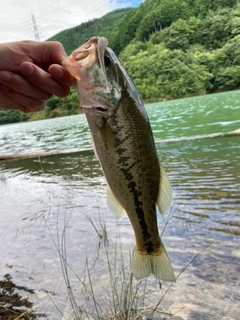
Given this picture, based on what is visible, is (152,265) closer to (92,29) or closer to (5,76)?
(5,76)

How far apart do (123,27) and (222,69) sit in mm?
75200

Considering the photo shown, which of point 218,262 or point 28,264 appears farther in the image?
point 28,264

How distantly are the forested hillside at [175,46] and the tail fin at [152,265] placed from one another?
159 ft

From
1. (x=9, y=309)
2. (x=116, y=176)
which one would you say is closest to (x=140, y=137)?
(x=116, y=176)

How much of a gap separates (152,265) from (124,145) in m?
1.01

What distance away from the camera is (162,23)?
13638 cm

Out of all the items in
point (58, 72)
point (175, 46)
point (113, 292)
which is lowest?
point (175, 46)

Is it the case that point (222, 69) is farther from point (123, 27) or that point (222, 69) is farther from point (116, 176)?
point (116, 176)

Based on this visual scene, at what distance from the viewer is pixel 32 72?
1.95m

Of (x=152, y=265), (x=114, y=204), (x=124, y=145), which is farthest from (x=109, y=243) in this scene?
(x=124, y=145)

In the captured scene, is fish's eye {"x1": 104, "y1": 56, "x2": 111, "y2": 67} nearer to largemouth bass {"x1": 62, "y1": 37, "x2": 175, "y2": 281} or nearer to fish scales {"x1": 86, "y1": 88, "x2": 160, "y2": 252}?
Answer: largemouth bass {"x1": 62, "y1": 37, "x2": 175, "y2": 281}

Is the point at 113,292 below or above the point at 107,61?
below

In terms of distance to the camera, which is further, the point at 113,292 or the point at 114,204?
the point at 113,292

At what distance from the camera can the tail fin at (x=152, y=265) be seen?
93.6 inches
